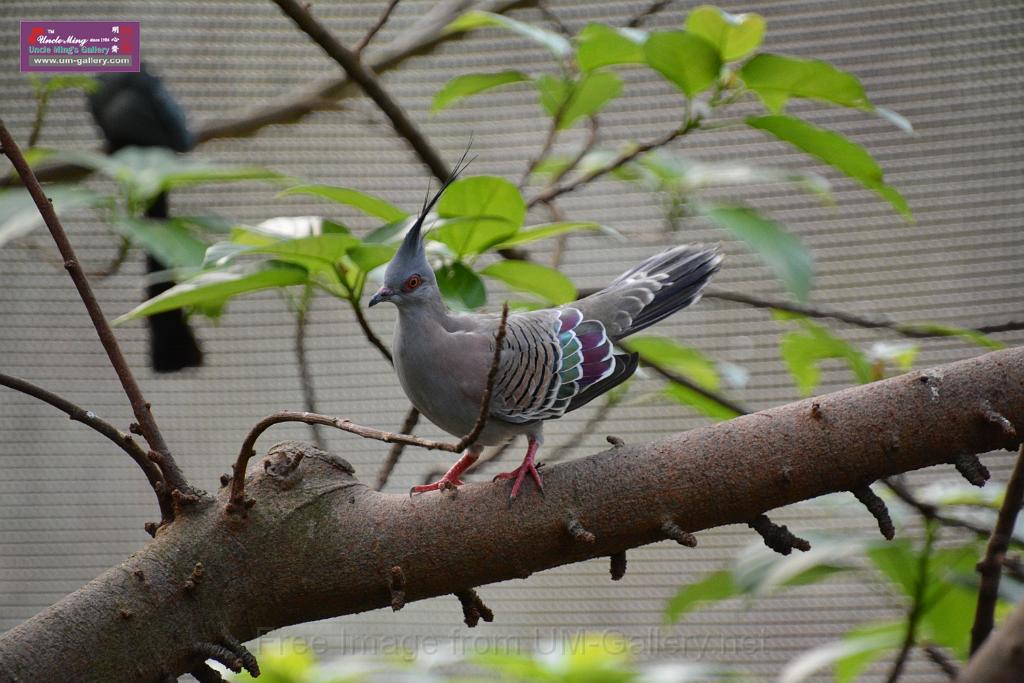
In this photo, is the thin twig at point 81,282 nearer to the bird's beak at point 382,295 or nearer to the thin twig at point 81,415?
the thin twig at point 81,415

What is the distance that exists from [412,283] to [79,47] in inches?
28.2

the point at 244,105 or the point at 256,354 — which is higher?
the point at 244,105

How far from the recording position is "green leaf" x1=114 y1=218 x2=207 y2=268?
1275 mm

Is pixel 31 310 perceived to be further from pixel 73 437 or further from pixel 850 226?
pixel 850 226

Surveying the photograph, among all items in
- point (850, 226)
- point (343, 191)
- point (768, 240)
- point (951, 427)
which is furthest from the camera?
point (850, 226)

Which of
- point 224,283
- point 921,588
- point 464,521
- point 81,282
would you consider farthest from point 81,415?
point 921,588

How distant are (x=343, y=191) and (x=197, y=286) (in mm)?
189

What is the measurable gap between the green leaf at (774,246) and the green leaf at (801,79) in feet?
0.58

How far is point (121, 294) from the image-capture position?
249cm

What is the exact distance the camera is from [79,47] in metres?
1.46

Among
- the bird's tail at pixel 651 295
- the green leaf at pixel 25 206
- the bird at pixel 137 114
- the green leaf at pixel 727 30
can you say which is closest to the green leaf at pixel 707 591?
the bird's tail at pixel 651 295

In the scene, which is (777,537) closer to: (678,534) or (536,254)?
(678,534)

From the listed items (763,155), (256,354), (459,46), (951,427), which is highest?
(459,46)

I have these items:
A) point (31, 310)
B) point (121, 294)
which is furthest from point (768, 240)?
point (31, 310)
